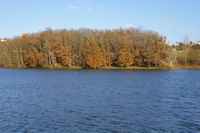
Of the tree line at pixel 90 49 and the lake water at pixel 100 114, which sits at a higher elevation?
the tree line at pixel 90 49

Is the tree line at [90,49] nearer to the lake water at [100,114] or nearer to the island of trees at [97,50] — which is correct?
the island of trees at [97,50]

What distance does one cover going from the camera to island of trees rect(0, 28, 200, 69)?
325 feet

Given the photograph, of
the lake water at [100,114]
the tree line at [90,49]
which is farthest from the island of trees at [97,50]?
the lake water at [100,114]

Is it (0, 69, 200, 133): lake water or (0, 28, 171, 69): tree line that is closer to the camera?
(0, 69, 200, 133): lake water

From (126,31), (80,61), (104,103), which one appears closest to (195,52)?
(126,31)

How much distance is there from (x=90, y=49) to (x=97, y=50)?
360cm

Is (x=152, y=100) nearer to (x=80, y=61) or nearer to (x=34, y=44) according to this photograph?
(x=80, y=61)

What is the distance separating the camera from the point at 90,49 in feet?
344

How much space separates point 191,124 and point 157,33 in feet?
281

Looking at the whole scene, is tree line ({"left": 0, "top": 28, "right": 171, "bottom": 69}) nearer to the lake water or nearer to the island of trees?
the island of trees

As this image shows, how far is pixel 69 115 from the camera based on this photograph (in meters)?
22.1

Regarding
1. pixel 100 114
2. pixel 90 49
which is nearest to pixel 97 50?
pixel 90 49

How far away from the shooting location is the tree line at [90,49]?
98.8 meters

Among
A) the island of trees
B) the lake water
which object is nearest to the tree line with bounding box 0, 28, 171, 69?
the island of trees
